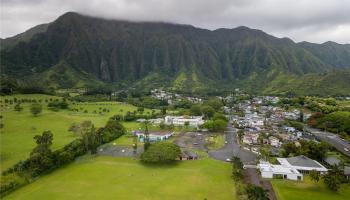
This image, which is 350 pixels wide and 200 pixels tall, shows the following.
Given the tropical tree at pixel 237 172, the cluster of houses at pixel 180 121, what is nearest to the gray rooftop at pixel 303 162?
the tropical tree at pixel 237 172

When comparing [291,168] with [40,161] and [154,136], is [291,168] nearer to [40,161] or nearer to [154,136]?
[154,136]

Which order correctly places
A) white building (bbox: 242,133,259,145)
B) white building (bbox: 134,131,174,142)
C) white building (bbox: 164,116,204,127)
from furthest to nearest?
1. white building (bbox: 164,116,204,127)
2. white building (bbox: 134,131,174,142)
3. white building (bbox: 242,133,259,145)

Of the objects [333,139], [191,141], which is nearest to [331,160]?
[333,139]

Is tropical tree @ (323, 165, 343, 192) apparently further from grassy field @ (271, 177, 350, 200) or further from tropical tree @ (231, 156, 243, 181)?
tropical tree @ (231, 156, 243, 181)

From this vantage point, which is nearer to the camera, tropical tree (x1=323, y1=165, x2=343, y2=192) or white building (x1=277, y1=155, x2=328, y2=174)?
tropical tree (x1=323, y1=165, x2=343, y2=192)

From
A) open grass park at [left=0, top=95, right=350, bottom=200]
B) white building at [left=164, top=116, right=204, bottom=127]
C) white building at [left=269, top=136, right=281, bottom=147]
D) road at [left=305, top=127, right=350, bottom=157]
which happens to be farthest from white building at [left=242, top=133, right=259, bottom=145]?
white building at [left=164, top=116, right=204, bottom=127]

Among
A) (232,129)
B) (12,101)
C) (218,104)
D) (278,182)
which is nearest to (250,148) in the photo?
(278,182)

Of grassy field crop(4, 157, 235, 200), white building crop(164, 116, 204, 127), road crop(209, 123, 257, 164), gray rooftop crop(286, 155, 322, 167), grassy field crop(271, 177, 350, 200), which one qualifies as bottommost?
Result: grassy field crop(271, 177, 350, 200)
